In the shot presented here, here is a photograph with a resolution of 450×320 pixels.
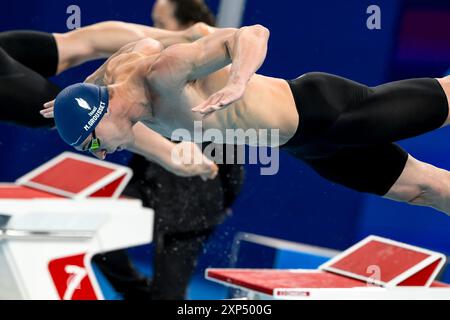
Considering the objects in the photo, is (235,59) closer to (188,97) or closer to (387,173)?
(188,97)

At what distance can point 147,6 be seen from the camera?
7.34m

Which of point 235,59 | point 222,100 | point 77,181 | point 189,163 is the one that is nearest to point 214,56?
point 235,59

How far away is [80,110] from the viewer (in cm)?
371

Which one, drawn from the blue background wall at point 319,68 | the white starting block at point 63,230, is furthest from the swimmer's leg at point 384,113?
the blue background wall at point 319,68

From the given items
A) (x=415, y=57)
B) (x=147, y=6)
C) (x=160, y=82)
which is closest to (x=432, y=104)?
(x=160, y=82)

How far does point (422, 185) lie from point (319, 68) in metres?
2.59

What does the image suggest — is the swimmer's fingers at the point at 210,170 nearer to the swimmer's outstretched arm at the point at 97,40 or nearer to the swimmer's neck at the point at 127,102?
the swimmer's outstretched arm at the point at 97,40

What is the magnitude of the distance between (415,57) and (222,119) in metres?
3.04

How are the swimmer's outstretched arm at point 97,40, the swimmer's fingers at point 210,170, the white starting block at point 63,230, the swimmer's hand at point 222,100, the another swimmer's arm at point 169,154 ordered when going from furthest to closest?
the swimmer's outstretched arm at point 97,40 < the swimmer's fingers at point 210,170 < the another swimmer's arm at point 169,154 < the white starting block at point 63,230 < the swimmer's hand at point 222,100

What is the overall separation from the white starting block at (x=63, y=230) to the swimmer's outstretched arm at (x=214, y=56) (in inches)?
43.0

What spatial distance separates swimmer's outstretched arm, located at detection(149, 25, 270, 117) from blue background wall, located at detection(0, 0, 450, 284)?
272 cm

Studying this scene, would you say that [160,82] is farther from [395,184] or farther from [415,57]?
[415,57]

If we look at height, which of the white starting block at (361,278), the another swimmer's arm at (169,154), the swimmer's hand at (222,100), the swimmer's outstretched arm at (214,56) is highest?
the swimmer's outstretched arm at (214,56)

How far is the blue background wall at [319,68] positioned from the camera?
6.52 m
